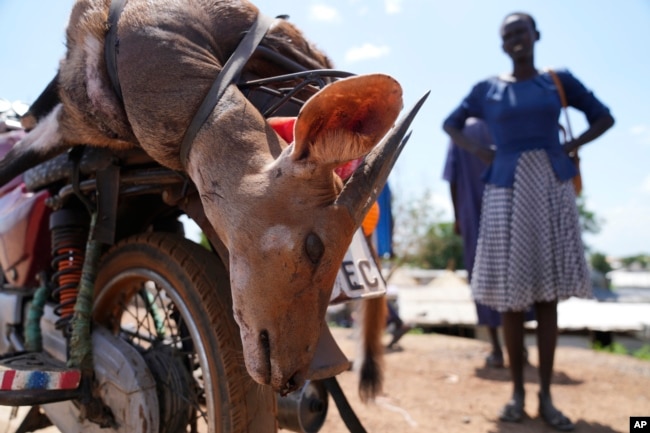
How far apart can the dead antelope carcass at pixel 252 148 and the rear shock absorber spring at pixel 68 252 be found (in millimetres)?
578

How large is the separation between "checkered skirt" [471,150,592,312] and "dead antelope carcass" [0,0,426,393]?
74.3 inches

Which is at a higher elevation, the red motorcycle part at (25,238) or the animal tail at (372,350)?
the red motorcycle part at (25,238)

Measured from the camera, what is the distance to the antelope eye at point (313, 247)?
1218mm

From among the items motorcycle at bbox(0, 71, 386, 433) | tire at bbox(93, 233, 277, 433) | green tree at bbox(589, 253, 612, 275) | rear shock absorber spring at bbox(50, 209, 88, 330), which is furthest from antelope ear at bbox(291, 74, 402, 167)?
green tree at bbox(589, 253, 612, 275)

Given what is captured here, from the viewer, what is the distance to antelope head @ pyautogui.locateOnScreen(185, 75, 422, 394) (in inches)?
46.5

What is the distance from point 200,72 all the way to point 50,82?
89cm

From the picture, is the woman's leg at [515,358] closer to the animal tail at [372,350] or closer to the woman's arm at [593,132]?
the animal tail at [372,350]

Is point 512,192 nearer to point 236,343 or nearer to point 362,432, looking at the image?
point 362,432

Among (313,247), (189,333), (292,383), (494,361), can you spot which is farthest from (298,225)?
(494,361)

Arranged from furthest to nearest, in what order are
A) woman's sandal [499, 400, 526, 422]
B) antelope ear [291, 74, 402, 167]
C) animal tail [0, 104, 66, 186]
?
woman's sandal [499, 400, 526, 422] → animal tail [0, 104, 66, 186] → antelope ear [291, 74, 402, 167]

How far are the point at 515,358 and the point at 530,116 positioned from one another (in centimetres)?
141

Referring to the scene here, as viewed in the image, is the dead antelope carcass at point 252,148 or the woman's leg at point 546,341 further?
the woman's leg at point 546,341

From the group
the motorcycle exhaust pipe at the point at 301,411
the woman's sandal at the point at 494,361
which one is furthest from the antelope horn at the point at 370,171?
the woman's sandal at the point at 494,361

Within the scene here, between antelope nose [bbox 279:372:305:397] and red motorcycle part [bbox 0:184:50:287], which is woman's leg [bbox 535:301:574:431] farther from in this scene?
red motorcycle part [bbox 0:184:50:287]
